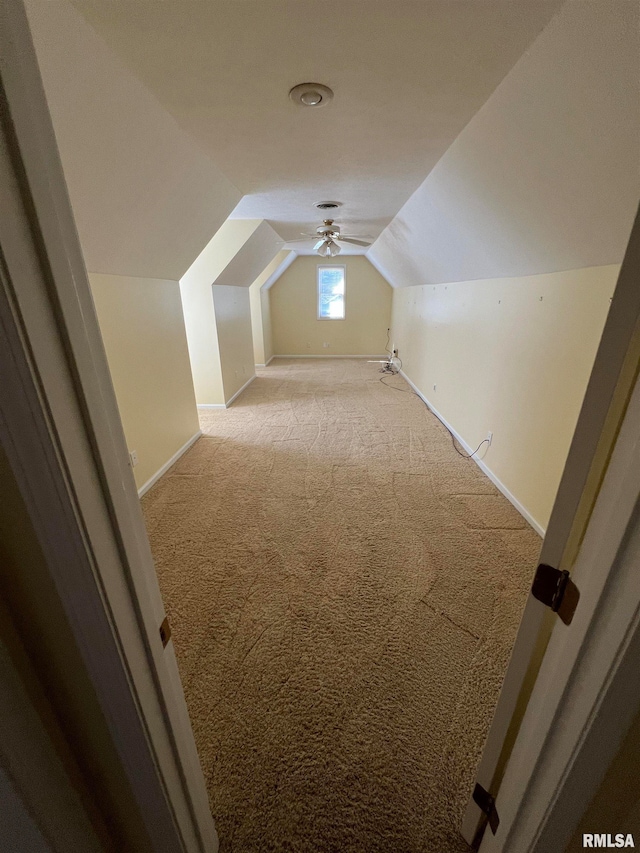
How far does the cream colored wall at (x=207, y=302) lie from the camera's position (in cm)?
377

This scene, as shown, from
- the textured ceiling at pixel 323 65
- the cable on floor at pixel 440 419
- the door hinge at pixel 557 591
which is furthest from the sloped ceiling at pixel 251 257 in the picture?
the door hinge at pixel 557 591

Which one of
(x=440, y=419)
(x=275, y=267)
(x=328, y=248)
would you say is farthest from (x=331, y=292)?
(x=440, y=419)

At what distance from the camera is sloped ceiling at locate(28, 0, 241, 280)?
3.62 ft

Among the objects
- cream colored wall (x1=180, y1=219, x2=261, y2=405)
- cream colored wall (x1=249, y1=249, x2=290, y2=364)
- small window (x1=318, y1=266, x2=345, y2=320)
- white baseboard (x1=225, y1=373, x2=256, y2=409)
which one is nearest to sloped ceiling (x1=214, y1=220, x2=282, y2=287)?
cream colored wall (x1=180, y1=219, x2=261, y2=405)

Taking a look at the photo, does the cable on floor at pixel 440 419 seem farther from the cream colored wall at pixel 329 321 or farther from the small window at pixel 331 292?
the small window at pixel 331 292

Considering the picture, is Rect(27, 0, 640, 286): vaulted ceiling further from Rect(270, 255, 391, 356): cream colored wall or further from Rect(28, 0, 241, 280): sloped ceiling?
Rect(270, 255, 391, 356): cream colored wall

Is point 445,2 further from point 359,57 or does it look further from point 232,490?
point 232,490

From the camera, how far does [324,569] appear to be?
1.85 metres

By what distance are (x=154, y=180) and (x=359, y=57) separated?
128 cm

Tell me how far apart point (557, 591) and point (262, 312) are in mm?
7049

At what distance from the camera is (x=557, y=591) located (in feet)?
1.92

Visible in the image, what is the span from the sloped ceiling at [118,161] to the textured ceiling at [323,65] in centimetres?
8

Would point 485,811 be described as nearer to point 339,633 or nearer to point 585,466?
point 339,633

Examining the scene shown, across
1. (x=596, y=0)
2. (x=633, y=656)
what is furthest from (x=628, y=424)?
(x=596, y=0)
